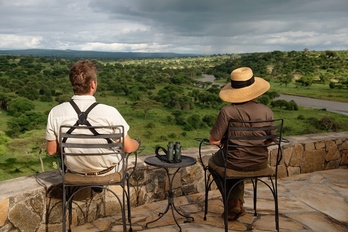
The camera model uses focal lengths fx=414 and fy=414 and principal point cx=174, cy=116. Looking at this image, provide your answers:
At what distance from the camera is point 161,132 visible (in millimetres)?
36188

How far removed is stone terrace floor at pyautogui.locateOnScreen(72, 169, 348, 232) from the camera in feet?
11.1

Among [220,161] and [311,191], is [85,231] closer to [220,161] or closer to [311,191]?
[220,161]

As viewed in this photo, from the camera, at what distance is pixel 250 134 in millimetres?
3064

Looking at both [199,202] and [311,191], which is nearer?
[199,202]

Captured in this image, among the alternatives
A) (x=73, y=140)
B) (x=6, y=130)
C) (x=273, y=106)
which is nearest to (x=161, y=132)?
(x=6, y=130)

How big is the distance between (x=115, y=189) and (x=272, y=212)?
4.64ft

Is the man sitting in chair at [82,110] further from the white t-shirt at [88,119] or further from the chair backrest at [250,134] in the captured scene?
the chair backrest at [250,134]

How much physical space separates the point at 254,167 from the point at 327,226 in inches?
36.1

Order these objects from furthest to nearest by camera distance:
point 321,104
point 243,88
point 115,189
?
point 321,104 → point 115,189 → point 243,88

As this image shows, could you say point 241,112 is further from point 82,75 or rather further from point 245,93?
point 82,75

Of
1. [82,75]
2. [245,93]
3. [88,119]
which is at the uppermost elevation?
[82,75]

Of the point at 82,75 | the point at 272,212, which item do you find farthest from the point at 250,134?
the point at 82,75

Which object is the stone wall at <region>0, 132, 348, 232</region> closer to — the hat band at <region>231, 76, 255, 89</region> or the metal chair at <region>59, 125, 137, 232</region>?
the metal chair at <region>59, 125, 137, 232</region>

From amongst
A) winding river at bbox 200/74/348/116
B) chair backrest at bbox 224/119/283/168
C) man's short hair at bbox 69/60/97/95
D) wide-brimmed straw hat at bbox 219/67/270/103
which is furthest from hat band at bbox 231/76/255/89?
winding river at bbox 200/74/348/116
